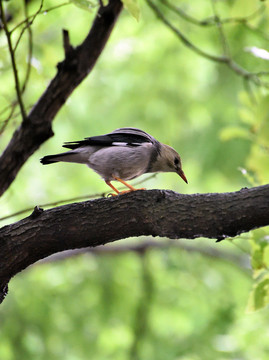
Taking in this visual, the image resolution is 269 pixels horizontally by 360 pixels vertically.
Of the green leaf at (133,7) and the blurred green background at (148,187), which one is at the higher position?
the blurred green background at (148,187)

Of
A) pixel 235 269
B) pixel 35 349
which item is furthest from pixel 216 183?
pixel 35 349

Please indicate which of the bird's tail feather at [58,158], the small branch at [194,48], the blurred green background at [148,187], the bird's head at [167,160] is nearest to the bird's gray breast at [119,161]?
the bird's tail feather at [58,158]

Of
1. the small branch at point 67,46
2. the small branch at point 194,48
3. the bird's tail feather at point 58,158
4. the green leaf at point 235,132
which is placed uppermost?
the small branch at point 194,48

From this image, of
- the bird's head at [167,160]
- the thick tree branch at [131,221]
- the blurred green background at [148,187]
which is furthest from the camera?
the blurred green background at [148,187]

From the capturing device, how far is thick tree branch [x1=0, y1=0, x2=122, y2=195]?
3.82 meters

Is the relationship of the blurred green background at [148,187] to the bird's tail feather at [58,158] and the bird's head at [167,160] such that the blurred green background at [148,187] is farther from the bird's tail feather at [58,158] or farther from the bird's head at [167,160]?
the bird's tail feather at [58,158]

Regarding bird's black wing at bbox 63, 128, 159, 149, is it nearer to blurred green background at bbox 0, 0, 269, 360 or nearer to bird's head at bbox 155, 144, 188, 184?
bird's head at bbox 155, 144, 188, 184

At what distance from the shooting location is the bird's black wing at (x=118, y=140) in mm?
4023

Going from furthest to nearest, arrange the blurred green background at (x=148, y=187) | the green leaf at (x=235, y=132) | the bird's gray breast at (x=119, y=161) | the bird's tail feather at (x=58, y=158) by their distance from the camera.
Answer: the blurred green background at (x=148, y=187), the green leaf at (x=235, y=132), the bird's gray breast at (x=119, y=161), the bird's tail feather at (x=58, y=158)

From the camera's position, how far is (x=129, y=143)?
4.10m

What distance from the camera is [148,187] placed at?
30.1 ft

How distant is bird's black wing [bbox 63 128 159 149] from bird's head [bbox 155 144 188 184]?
151 mm

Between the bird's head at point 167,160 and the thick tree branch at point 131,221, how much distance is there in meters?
1.34

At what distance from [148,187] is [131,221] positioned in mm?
6256
